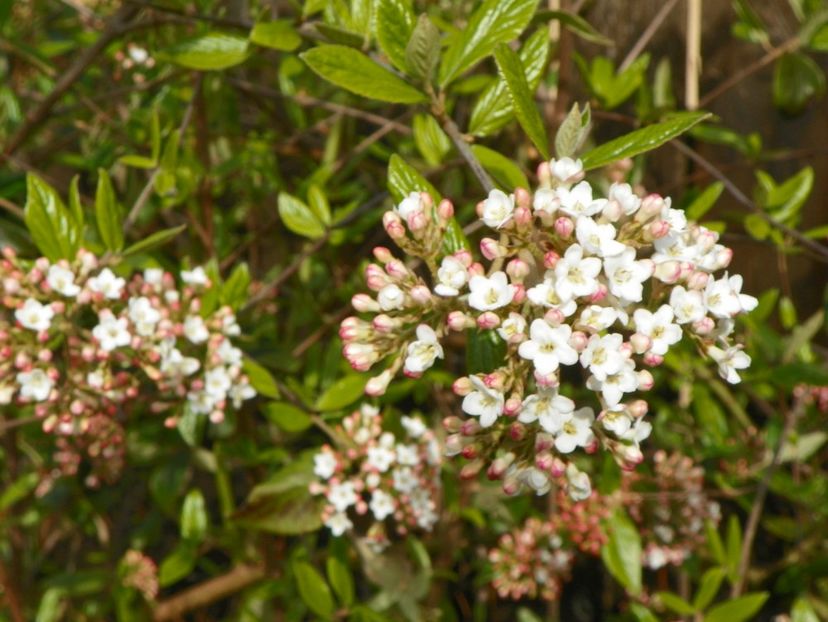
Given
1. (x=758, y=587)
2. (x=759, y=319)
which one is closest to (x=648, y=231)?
(x=759, y=319)

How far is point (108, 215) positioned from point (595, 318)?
85cm

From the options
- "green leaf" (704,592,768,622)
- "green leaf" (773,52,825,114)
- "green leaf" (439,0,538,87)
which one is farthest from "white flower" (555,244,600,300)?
"green leaf" (773,52,825,114)

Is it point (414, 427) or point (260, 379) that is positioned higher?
point (260, 379)

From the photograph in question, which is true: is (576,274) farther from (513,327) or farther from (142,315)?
(142,315)

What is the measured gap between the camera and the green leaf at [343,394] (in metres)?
1.59

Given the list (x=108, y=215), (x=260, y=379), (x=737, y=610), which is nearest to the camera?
(x=108, y=215)

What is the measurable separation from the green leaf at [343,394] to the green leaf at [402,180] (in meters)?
0.61

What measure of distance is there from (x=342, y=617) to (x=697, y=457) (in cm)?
87

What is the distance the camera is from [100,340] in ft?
4.20

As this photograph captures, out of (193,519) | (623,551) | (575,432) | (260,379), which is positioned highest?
(575,432)

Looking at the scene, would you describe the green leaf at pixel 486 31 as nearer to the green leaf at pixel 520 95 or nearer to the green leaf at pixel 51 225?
the green leaf at pixel 520 95

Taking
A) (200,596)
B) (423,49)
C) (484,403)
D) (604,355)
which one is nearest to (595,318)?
(604,355)

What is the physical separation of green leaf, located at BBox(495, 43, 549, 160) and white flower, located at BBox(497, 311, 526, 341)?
0.68 feet

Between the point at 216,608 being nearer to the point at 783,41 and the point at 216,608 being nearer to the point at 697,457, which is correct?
the point at 697,457
